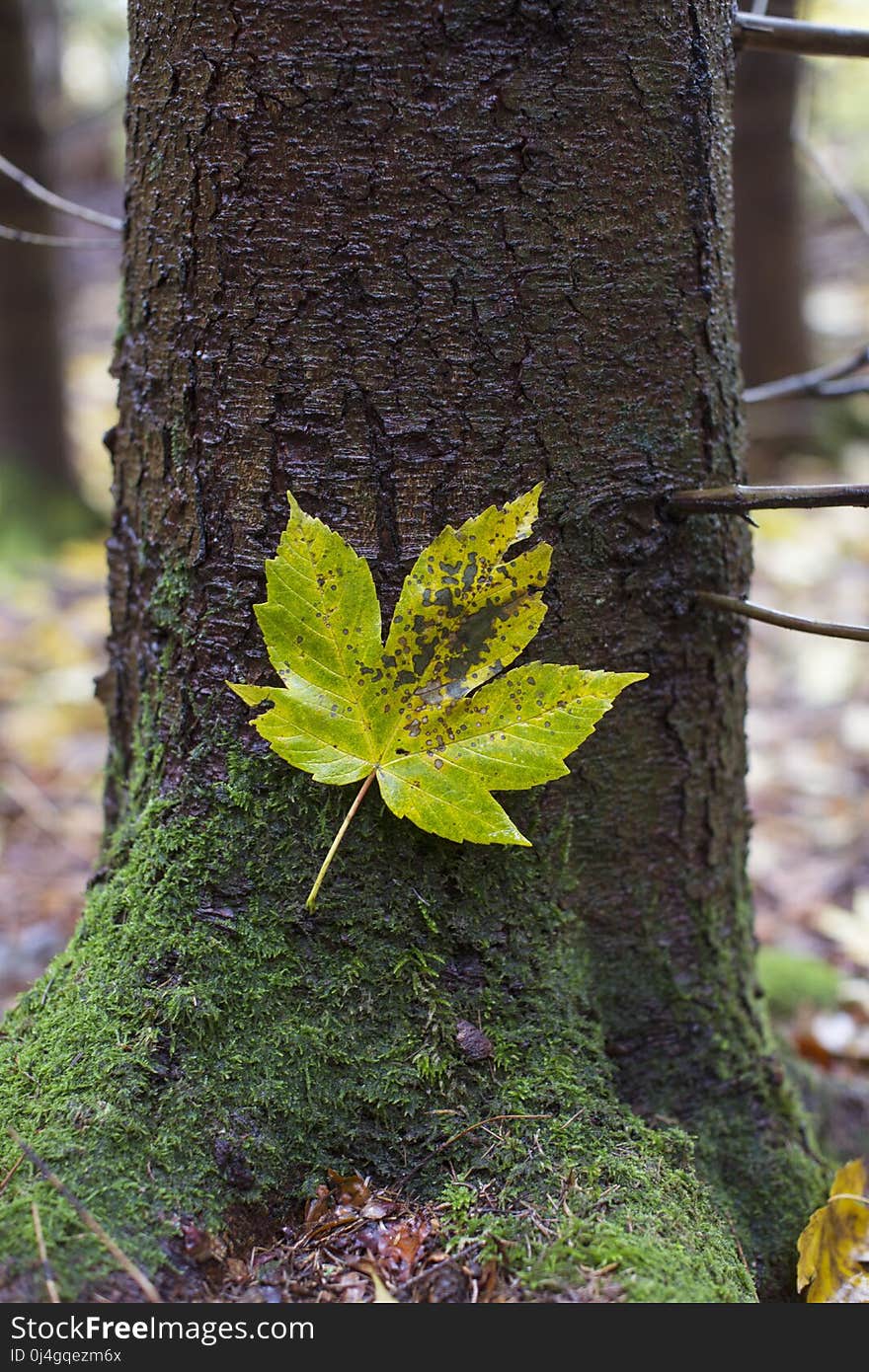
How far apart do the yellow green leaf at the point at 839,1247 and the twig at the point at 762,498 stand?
→ 92 cm

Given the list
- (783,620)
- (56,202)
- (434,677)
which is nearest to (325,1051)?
(434,677)

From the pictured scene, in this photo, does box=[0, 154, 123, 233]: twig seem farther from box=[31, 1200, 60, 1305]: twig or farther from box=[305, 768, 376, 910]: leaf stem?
box=[31, 1200, 60, 1305]: twig

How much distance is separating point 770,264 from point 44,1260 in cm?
641

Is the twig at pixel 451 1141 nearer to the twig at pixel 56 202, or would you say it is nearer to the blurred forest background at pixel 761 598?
the blurred forest background at pixel 761 598

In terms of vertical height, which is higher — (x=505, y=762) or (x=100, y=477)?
(x=100, y=477)

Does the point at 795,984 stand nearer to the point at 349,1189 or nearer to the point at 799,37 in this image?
the point at 349,1189

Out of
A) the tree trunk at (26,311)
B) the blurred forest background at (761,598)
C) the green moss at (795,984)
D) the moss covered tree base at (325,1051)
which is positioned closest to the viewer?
the moss covered tree base at (325,1051)

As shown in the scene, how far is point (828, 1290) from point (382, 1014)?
74 cm

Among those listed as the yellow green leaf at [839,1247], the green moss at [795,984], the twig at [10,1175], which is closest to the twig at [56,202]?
the twig at [10,1175]

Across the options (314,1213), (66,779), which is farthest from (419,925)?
(66,779)

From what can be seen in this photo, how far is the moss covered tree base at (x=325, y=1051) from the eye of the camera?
3.63ft
